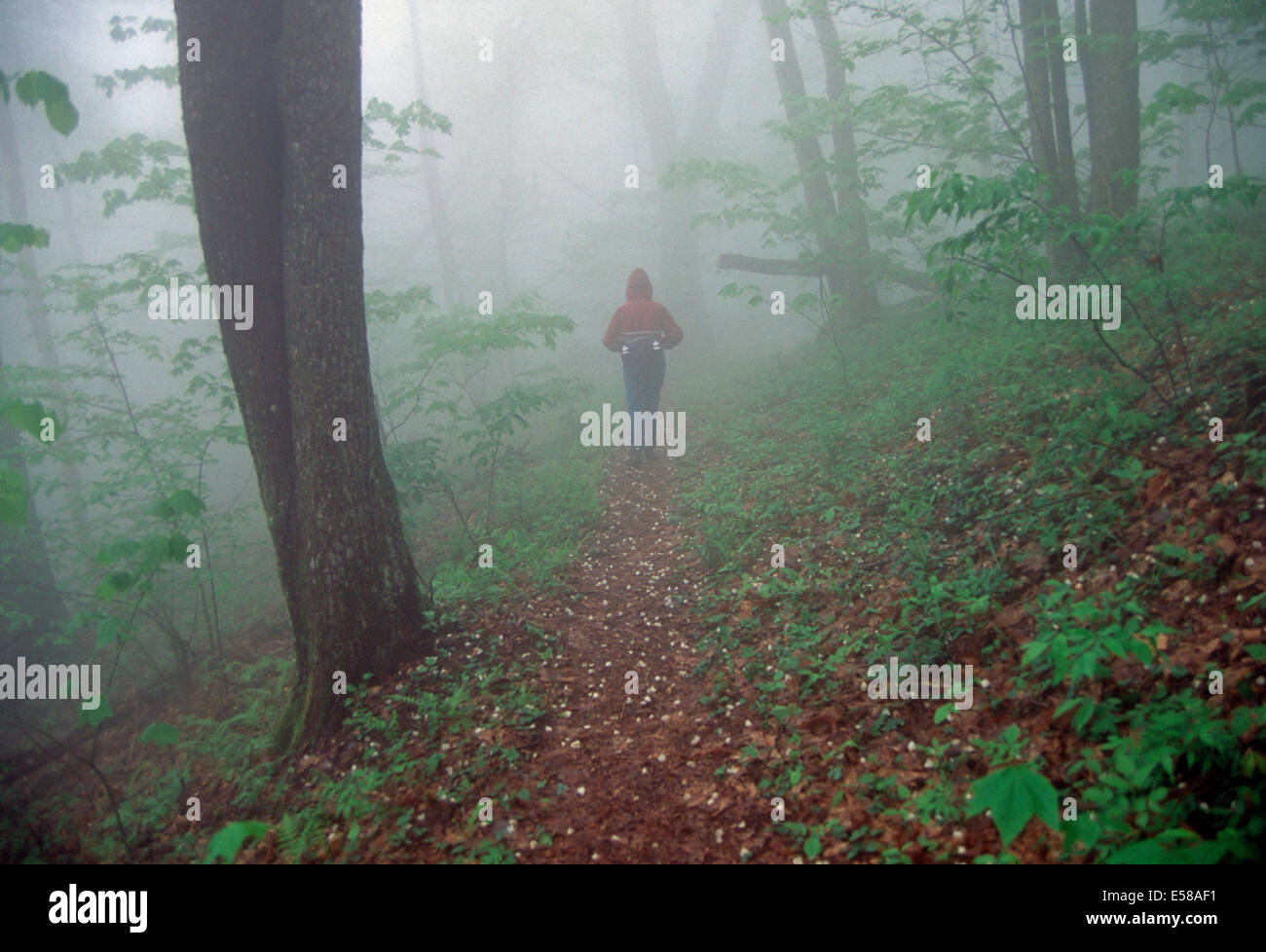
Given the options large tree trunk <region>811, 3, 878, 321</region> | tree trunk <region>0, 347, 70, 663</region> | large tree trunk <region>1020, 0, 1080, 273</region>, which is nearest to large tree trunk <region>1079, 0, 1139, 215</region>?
large tree trunk <region>1020, 0, 1080, 273</region>

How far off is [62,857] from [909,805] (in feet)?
18.6

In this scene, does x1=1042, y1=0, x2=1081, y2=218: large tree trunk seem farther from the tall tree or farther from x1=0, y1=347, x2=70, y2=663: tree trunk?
x1=0, y1=347, x2=70, y2=663: tree trunk

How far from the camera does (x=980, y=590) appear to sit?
4172mm

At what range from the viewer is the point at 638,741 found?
4113 mm

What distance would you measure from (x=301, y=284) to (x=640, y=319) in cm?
665

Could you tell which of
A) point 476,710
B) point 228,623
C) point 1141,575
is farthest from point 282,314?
point 228,623

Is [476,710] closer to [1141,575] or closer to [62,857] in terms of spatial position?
[62,857]

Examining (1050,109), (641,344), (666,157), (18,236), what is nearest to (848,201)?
(1050,109)

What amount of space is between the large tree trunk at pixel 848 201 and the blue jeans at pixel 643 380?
394cm

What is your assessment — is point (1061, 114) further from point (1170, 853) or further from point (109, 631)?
point (109, 631)

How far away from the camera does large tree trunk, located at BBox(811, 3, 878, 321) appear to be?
11258mm

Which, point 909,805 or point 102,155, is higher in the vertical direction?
point 102,155

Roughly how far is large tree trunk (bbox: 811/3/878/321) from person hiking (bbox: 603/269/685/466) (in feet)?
11.4

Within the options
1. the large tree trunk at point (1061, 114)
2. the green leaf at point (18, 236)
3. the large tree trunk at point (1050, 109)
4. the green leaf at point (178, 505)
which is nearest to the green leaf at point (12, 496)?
the green leaf at point (178, 505)
